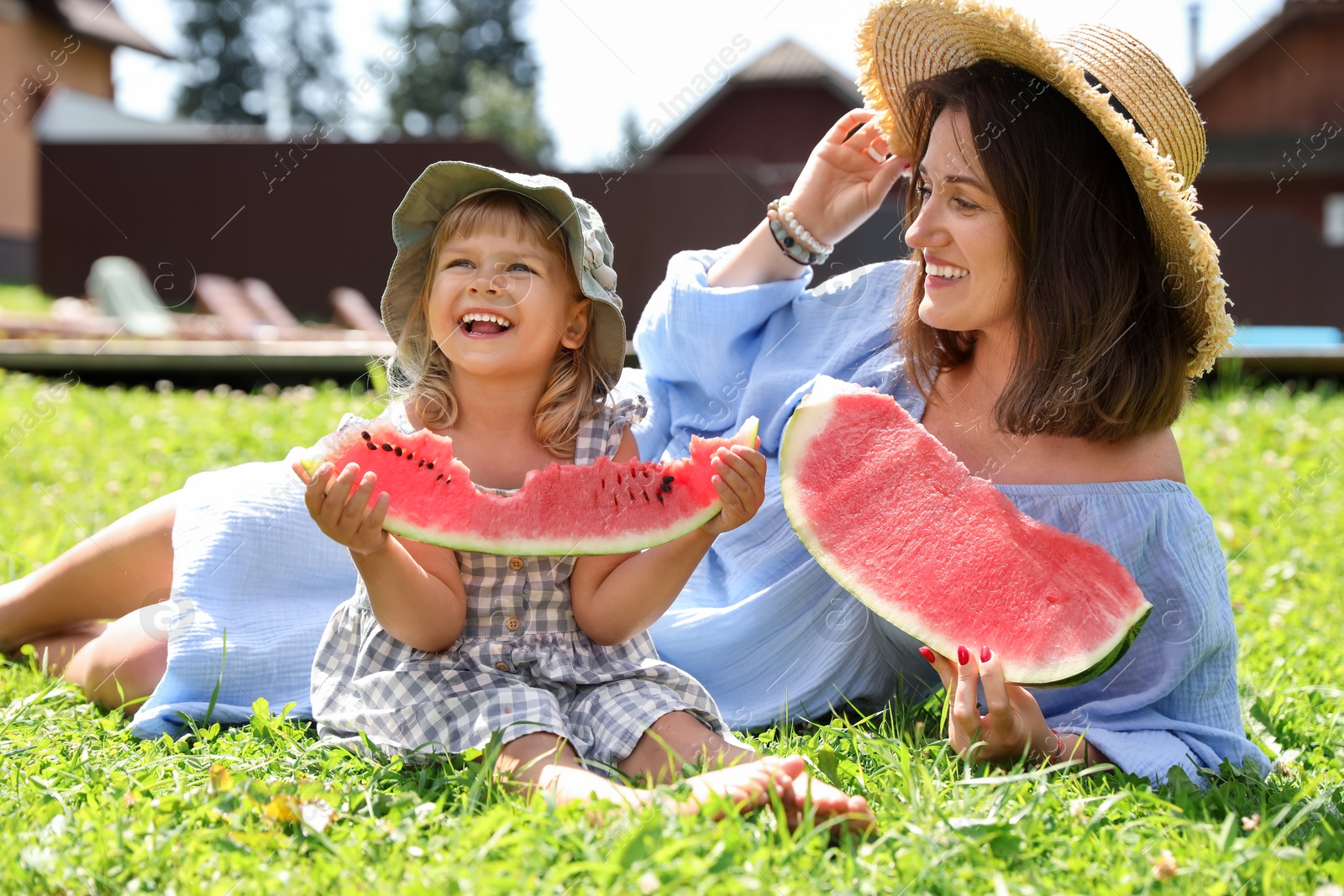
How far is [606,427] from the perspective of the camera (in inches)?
104

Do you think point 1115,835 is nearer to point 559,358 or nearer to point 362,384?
point 559,358

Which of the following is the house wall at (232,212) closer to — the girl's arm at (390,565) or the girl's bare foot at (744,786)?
the girl's arm at (390,565)

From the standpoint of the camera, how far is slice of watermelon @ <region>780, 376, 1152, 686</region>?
2.23 meters

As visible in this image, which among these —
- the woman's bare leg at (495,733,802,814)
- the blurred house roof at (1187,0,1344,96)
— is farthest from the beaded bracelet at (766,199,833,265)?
the blurred house roof at (1187,0,1344,96)

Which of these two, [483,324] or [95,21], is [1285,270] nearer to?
[483,324]

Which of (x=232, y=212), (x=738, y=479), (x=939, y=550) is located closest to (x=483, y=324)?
(x=738, y=479)

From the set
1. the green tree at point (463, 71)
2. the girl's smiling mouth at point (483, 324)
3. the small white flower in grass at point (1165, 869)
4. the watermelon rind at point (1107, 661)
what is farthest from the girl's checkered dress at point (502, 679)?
the green tree at point (463, 71)

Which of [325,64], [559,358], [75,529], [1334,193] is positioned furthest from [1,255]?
[325,64]

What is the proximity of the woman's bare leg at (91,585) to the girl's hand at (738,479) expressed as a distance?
1604 millimetres

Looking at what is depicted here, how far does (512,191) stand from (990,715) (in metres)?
1.51

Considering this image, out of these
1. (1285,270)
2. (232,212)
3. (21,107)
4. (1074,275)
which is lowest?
(1285,270)

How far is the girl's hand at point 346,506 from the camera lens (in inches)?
80.9

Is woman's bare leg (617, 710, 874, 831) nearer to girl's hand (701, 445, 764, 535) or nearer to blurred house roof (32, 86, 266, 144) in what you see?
girl's hand (701, 445, 764, 535)

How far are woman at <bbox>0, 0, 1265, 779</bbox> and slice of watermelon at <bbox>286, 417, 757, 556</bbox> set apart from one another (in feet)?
2.06
